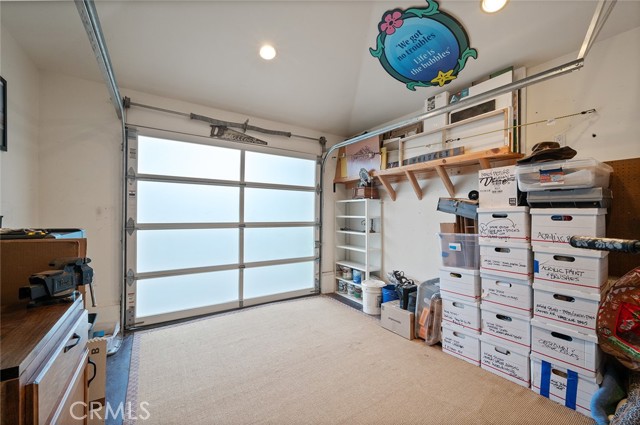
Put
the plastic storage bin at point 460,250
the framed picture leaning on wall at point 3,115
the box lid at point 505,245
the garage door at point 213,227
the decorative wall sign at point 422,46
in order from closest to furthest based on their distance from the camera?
the framed picture leaning on wall at point 3,115 < the box lid at point 505,245 < the decorative wall sign at point 422,46 < the plastic storage bin at point 460,250 < the garage door at point 213,227

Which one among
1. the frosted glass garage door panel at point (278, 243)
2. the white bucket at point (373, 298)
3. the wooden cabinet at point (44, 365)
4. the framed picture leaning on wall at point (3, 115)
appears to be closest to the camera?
the wooden cabinet at point (44, 365)

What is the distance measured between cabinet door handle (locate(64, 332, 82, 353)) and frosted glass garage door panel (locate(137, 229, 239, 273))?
7.22 ft

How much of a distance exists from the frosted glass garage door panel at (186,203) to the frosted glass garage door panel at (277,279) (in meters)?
0.89

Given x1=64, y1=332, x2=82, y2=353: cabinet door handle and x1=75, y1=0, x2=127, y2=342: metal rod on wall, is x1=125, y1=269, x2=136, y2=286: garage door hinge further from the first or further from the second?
x1=64, y1=332, x2=82, y2=353: cabinet door handle

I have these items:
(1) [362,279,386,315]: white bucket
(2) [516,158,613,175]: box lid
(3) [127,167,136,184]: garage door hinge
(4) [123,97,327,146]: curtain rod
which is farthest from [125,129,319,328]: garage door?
(2) [516,158,613,175]: box lid

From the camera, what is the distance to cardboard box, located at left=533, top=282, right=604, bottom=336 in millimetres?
1665

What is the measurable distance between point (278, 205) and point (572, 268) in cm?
332

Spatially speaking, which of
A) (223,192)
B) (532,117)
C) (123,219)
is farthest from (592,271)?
(123,219)

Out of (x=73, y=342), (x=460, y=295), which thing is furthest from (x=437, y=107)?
(x=73, y=342)

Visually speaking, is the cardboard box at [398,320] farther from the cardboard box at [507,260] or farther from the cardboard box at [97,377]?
the cardboard box at [97,377]

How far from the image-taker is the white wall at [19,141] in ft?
6.46

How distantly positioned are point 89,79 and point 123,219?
1.52 metres

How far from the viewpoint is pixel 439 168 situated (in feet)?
9.26

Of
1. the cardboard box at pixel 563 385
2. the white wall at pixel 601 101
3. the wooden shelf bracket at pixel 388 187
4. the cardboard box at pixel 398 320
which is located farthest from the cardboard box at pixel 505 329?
the wooden shelf bracket at pixel 388 187
